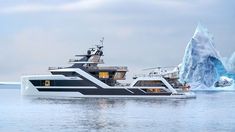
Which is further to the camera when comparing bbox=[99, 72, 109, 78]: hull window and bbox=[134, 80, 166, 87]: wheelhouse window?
bbox=[99, 72, 109, 78]: hull window

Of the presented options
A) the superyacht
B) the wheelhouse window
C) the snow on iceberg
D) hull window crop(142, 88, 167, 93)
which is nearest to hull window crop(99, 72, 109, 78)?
the superyacht

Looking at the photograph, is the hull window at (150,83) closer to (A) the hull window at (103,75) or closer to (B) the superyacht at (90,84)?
(B) the superyacht at (90,84)

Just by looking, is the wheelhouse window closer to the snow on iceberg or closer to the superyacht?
the superyacht

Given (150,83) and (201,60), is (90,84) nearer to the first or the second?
(150,83)

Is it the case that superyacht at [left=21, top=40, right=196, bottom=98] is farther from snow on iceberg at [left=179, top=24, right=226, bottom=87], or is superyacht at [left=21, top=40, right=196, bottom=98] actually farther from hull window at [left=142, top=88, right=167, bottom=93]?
snow on iceberg at [left=179, top=24, right=226, bottom=87]

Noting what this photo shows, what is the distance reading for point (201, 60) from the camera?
109688mm

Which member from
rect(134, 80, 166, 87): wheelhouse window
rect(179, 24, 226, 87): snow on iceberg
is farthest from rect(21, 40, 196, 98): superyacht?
rect(179, 24, 226, 87): snow on iceberg

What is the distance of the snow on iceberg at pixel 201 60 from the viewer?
109 m

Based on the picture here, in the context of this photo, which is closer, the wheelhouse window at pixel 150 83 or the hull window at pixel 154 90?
the hull window at pixel 154 90

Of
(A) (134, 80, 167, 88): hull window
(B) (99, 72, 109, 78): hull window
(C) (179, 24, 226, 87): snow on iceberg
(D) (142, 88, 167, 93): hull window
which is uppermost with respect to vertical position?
(C) (179, 24, 226, 87): snow on iceberg

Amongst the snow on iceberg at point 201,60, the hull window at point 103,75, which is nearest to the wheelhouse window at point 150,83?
the hull window at point 103,75

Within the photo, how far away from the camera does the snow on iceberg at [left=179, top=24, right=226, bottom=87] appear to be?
10931 centimetres

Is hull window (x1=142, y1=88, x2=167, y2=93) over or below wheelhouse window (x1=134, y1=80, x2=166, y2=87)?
below

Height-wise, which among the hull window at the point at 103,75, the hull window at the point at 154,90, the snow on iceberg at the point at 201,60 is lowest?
the hull window at the point at 154,90
